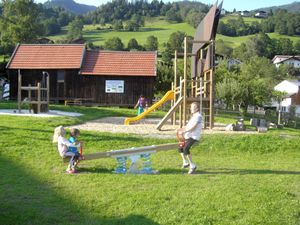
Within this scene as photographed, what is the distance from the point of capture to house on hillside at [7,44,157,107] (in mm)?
35875

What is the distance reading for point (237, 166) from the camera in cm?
1139

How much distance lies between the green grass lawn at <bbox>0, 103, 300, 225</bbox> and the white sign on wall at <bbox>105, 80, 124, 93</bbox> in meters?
22.3

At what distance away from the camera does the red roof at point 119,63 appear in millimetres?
35781

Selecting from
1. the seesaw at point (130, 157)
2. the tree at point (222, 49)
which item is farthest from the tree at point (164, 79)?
the tree at point (222, 49)

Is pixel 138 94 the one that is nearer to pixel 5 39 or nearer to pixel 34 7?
pixel 34 7

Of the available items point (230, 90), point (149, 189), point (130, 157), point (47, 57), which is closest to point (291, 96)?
point (230, 90)

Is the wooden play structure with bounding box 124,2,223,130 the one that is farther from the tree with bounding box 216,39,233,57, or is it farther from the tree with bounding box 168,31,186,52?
the tree with bounding box 216,39,233,57

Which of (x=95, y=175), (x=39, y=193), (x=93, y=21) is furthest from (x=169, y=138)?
(x=93, y=21)

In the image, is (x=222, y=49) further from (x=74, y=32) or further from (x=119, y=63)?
(x=119, y=63)

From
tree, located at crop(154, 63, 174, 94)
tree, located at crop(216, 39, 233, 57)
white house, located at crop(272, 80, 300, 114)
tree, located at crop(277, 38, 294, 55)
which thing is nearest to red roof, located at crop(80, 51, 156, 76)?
tree, located at crop(154, 63, 174, 94)

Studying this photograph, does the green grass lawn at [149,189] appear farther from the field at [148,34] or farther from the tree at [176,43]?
the field at [148,34]

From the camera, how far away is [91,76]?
36.1 meters

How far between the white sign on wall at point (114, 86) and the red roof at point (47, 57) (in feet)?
8.93

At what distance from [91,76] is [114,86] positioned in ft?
6.68
